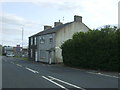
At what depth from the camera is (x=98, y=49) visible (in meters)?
26.7

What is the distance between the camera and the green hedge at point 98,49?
2550 centimetres

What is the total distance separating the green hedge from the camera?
25500 millimetres

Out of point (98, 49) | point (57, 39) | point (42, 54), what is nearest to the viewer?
point (98, 49)

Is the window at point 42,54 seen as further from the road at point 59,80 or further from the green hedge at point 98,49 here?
the road at point 59,80

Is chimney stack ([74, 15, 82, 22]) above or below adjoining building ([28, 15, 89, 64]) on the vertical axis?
above

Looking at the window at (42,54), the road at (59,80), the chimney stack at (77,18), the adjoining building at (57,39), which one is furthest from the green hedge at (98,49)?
the window at (42,54)

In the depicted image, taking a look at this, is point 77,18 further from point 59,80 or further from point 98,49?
point 59,80

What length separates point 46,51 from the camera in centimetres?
4709

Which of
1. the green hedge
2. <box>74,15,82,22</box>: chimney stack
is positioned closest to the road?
the green hedge

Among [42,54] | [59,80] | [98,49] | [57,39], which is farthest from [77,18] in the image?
[59,80]

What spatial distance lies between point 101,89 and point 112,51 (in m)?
14.1

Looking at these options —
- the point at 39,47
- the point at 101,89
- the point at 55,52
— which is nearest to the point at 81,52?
the point at 55,52

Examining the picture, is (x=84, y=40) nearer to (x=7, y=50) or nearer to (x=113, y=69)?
(x=113, y=69)

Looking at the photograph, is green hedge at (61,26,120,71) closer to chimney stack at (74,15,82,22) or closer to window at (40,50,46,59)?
chimney stack at (74,15,82,22)
